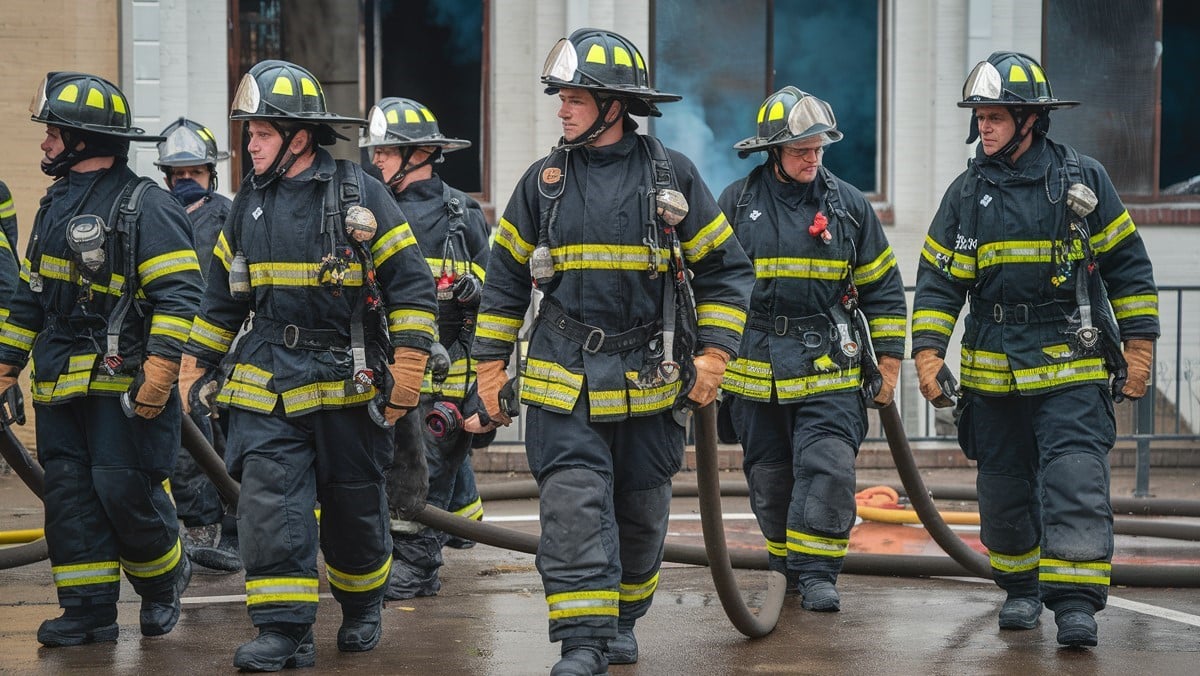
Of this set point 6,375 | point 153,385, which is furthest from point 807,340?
point 6,375

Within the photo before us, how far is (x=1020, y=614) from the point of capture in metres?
6.60

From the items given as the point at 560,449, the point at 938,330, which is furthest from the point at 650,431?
the point at 938,330

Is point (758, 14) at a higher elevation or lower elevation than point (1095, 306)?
higher

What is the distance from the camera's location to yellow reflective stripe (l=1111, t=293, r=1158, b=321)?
6.52m

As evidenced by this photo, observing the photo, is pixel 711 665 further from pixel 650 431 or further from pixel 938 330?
pixel 938 330

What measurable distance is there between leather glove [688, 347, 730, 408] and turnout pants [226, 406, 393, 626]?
1.17 m

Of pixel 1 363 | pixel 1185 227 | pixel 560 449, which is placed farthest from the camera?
pixel 1185 227

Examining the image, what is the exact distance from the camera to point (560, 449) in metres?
5.54

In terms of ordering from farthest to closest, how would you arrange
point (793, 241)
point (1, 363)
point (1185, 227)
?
point (1185, 227)
point (793, 241)
point (1, 363)

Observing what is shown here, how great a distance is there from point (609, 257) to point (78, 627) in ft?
7.85

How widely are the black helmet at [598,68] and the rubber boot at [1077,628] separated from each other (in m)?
2.34

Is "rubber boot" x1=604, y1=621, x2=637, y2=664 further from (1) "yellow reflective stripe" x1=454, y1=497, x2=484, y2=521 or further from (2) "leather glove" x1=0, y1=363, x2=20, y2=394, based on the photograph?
(2) "leather glove" x1=0, y1=363, x2=20, y2=394

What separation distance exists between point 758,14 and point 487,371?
Answer: 7.86 metres

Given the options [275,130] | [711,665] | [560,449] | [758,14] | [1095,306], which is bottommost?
[711,665]
